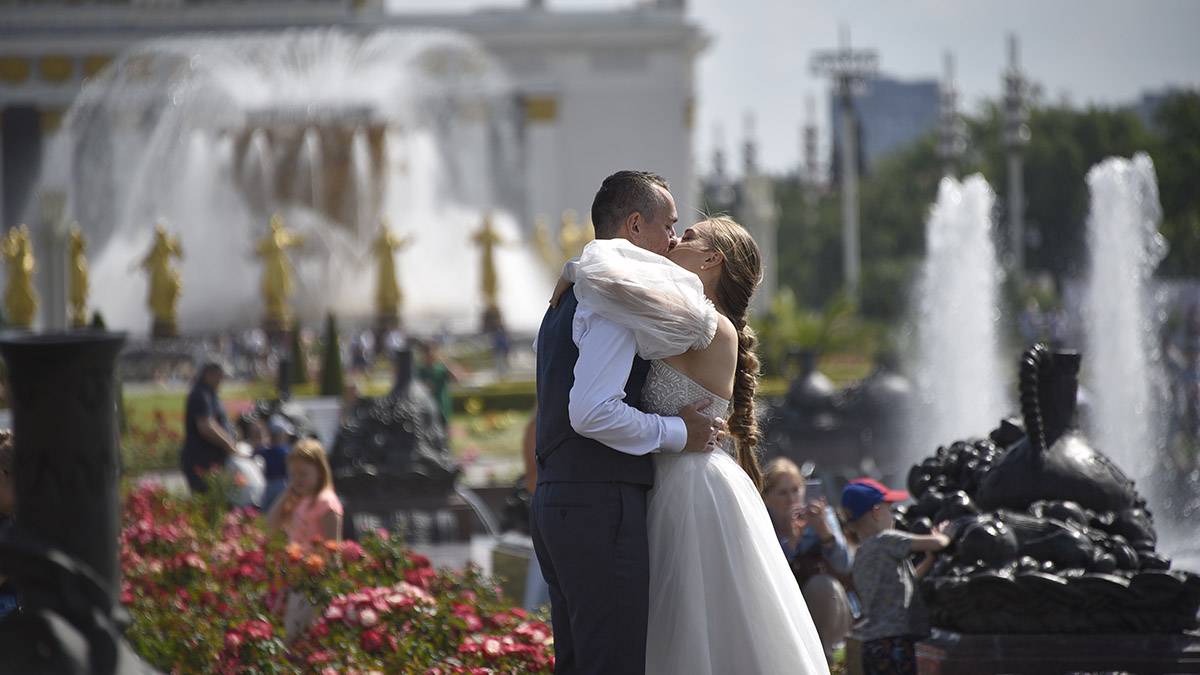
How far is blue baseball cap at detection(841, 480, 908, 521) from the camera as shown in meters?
5.49

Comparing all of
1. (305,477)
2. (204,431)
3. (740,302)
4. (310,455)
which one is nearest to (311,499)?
(305,477)

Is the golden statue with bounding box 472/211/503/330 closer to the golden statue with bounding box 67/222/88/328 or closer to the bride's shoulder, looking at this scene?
the golden statue with bounding box 67/222/88/328

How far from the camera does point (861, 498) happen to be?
5.51 metres

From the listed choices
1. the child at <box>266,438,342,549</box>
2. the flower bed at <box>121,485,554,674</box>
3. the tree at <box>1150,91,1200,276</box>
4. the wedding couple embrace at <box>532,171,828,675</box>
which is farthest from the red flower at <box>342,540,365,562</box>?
the tree at <box>1150,91,1200,276</box>

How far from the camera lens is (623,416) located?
12.5 feet

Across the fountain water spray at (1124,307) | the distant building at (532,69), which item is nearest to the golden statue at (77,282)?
the distant building at (532,69)

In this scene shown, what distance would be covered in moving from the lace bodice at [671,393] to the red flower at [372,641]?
5.07 feet

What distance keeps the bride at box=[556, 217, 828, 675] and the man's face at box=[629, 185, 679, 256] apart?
0.31 ft

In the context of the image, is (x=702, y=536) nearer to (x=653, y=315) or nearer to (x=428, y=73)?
(x=653, y=315)

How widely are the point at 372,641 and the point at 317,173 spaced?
3751 centimetres

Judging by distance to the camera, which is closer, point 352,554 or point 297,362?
point 352,554

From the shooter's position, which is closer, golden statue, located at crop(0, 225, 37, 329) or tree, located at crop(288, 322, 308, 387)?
tree, located at crop(288, 322, 308, 387)

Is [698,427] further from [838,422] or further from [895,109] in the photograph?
[895,109]

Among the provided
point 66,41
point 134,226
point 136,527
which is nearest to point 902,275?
point 134,226
